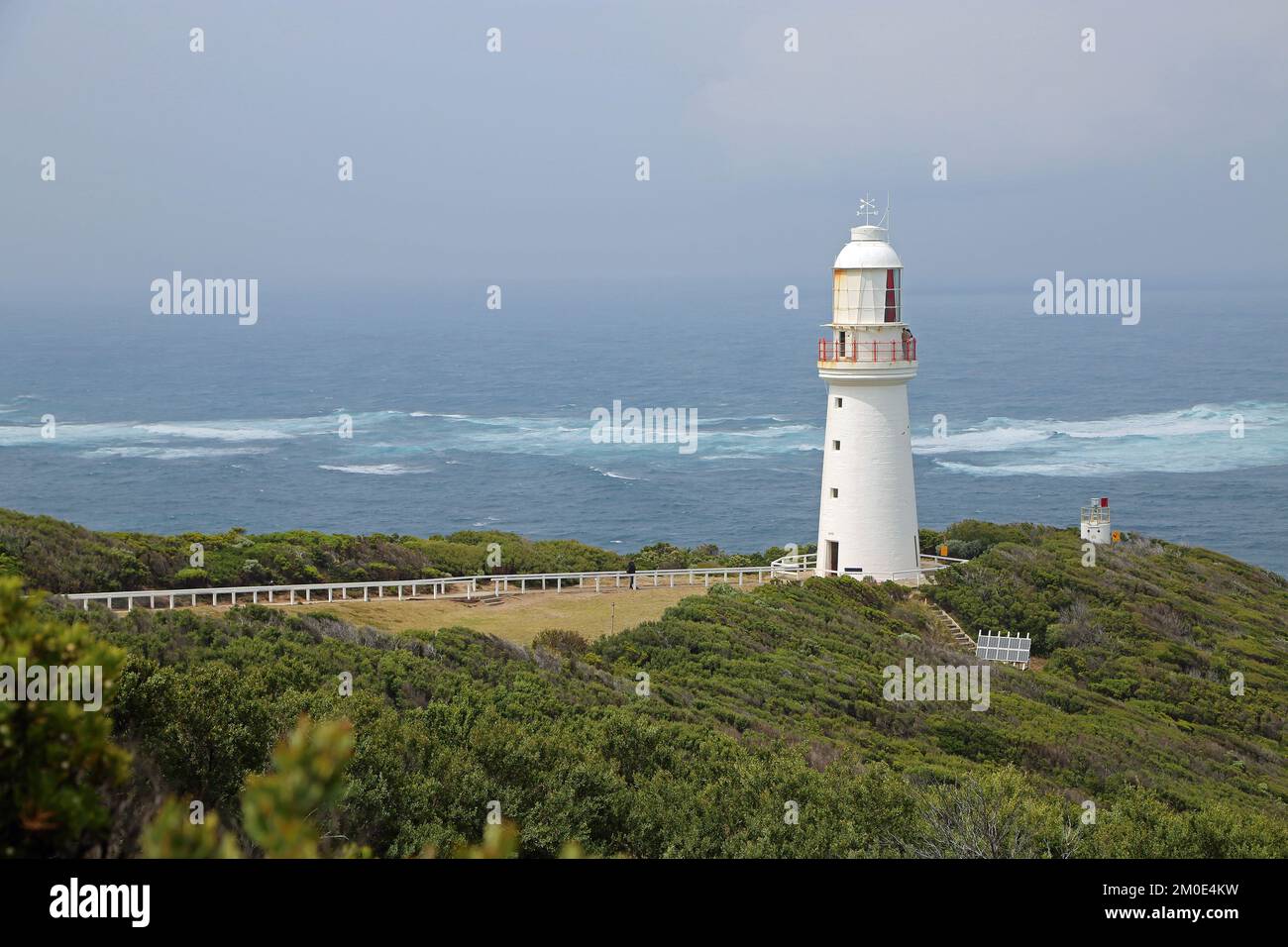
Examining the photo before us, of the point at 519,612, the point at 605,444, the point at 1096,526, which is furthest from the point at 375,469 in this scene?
the point at 519,612

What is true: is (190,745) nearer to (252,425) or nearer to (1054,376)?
(252,425)

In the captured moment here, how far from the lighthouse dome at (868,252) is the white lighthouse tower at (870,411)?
0.07 feet

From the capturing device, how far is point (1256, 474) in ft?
230

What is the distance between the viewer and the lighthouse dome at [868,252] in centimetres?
2870

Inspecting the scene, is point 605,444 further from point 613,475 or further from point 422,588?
point 422,588

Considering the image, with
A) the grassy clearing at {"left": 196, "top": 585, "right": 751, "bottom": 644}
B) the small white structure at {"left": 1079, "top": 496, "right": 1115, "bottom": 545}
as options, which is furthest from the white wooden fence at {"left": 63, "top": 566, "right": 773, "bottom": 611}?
Result: the small white structure at {"left": 1079, "top": 496, "right": 1115, "bottom": 545}

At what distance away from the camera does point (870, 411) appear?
2869 centimetres

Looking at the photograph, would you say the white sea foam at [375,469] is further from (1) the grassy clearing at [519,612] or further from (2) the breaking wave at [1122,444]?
(1) the grassy clearing at [519,612]

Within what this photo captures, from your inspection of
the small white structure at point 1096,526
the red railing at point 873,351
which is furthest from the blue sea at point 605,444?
the red railing at point 873,351

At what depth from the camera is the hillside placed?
35.8 feet

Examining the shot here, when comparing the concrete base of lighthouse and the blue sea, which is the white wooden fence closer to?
the concrete base of lighthouse

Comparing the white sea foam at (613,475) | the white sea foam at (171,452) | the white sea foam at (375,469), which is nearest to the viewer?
the white sea foam at (375,469)

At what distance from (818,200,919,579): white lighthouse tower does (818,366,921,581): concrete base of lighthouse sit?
0.02m

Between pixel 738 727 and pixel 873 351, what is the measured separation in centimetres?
1294
